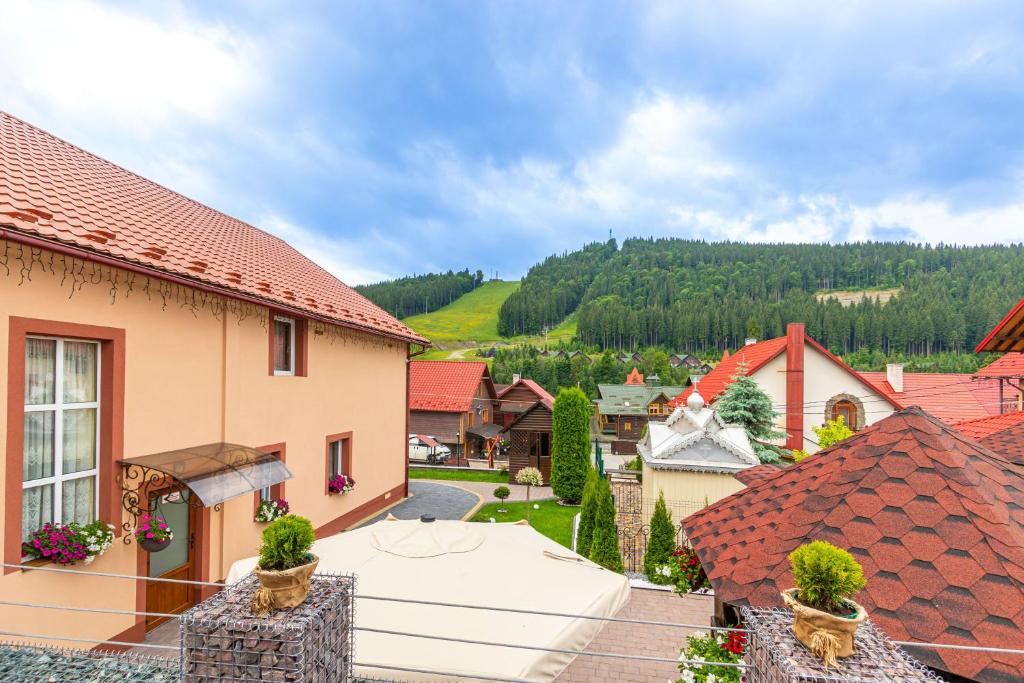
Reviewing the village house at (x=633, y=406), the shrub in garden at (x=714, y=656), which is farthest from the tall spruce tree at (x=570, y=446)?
the village house at (x=633, y=406)

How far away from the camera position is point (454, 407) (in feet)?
95.9

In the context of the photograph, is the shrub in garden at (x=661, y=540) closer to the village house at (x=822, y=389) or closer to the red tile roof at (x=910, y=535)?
the red tile roof at (x=910, y=535)

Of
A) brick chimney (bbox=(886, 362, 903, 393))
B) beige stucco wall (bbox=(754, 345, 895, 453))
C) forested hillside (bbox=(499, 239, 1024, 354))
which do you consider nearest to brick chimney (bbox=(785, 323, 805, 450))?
beige stucco wall (bbox=(754, 345, 895, 453))

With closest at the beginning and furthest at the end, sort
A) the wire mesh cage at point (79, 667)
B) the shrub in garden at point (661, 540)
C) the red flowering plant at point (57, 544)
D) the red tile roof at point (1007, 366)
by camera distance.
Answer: the wire mesh cage at point (79, 667)
the red flowering plant at point (57, 544)
the shrub in garden at point (661, 540)
the red tile roof at point (1007, 366)

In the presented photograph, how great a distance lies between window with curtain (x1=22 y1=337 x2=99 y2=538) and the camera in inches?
196

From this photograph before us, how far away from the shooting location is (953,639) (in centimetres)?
268

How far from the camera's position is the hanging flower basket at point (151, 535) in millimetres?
5824

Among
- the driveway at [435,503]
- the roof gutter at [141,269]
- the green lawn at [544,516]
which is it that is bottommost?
the green lawn at [544,516]

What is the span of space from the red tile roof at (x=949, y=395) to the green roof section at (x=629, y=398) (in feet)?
58.3

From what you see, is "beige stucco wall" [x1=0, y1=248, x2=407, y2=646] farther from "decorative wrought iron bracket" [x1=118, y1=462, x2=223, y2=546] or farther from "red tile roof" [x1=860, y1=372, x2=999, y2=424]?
"red tile roof" [x1=860, y1=372, x2=999, y2=424]

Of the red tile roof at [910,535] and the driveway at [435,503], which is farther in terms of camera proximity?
the driveway at [435,503]

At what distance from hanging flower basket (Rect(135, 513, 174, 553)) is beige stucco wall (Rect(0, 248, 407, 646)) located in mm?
250

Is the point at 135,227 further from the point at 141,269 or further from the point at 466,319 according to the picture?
the point at 466,319

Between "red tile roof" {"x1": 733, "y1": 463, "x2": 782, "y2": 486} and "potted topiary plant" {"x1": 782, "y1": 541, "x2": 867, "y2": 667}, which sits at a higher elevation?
"potted topiary plant" {"x1": 782, "y1": 541, "x2": 867, "y2": 667}
